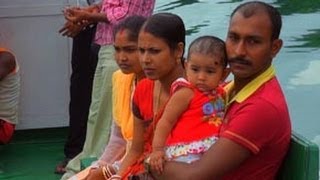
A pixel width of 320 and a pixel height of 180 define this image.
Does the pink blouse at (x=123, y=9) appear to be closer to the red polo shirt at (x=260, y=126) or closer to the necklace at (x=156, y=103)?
the necklace at (x=156, y=103)

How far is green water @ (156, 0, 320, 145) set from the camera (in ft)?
16.0

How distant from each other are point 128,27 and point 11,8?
2.39 metres

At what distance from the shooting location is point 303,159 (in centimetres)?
228

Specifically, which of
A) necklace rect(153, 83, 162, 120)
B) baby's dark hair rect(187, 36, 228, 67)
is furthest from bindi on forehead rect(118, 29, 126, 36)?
baby's dark hair rect(187, 36, 228, 67)

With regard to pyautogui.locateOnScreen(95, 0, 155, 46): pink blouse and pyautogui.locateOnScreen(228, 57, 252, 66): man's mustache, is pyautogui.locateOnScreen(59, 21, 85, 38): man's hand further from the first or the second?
pyautogui.locateOnScreen(228, 57, 252, 66): man's mustache

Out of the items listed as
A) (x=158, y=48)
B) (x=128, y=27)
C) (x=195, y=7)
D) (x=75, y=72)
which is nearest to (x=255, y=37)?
(x=158, y=48)

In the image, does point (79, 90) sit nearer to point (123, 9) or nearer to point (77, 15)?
point (77, 15)

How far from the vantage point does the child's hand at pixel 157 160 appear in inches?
95.3

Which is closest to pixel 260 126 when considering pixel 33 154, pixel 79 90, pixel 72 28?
pixel 72 28

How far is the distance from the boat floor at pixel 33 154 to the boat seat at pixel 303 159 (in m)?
2.76

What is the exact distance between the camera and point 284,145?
2268 mm

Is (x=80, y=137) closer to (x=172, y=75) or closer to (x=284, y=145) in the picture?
(x=172, y=75)

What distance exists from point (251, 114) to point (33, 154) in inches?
132

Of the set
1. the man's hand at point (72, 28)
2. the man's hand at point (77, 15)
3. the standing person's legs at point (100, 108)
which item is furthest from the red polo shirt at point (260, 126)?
the man's hand at point (72, 28)
